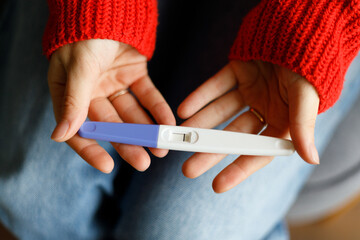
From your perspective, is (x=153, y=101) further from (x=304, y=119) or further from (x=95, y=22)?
(x=304, y=119)

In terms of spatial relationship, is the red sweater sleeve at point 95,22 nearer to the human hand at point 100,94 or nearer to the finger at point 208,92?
the human hand at point 100,94

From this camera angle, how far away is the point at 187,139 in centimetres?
56

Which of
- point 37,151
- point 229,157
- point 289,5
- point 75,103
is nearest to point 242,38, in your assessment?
point 289,5

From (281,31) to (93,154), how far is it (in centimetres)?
40

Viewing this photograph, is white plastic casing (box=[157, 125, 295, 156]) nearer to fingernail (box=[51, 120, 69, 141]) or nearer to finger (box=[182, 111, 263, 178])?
finger (box=[182, 111, 263, 178])

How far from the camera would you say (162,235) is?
2.07 ft

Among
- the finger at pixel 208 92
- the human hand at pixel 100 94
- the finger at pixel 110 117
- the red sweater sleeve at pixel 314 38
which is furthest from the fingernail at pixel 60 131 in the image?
the red sweater sleeve at pixel 314 38

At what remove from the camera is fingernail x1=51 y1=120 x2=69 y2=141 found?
19.5 inches

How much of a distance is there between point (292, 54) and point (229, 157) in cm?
24

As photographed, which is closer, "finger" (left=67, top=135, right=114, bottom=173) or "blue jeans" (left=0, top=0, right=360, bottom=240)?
"finger" (left=67, top=135, right=114, bottom=173)

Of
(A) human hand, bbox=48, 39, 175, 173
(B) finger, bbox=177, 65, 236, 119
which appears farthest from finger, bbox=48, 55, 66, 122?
(B) finger, bbox=177, 65, 236, 119

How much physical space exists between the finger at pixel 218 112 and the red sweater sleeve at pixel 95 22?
19 centimetres

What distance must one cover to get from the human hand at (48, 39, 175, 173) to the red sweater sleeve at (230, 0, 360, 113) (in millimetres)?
234

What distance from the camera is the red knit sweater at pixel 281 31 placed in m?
0.52
